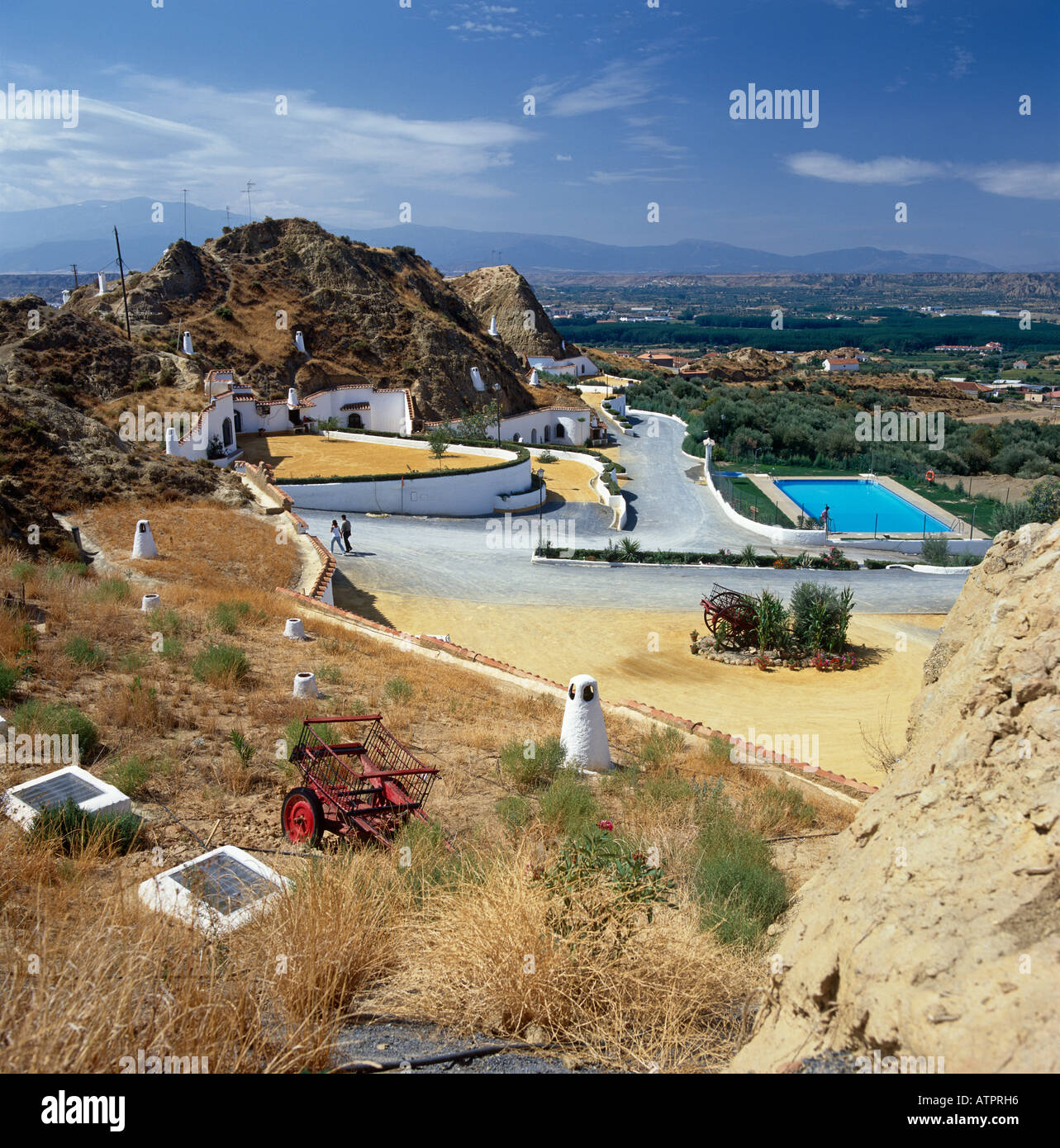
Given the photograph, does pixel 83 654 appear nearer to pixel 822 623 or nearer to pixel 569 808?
pixel 569 808

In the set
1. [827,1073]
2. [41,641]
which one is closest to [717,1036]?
[827,1073]

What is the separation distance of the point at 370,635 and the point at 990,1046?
41.7ft

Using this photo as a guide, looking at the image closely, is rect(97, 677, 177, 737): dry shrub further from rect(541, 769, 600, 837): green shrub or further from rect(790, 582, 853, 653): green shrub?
rect(790, 582, 853, 653): green shrub

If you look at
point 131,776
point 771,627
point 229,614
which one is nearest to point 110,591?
point 229,614

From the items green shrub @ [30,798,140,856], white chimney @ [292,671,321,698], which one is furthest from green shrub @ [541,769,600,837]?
white chimney @ [292,671,321,698]

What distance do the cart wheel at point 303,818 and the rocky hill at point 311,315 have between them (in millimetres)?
44531

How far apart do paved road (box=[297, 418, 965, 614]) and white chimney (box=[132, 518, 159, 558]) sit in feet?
18.3

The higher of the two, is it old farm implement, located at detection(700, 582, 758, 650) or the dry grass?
the dry grass

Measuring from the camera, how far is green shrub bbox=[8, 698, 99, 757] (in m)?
7.25

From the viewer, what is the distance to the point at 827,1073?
282cm

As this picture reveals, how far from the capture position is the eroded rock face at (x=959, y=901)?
2.63 meters

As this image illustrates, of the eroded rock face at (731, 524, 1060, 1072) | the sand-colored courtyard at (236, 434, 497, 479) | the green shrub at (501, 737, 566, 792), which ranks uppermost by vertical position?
the sand-colored courtyard at (236, 434, 497, 479)

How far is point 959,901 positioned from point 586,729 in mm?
5907

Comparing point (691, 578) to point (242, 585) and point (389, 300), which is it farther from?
point (389, 300)
